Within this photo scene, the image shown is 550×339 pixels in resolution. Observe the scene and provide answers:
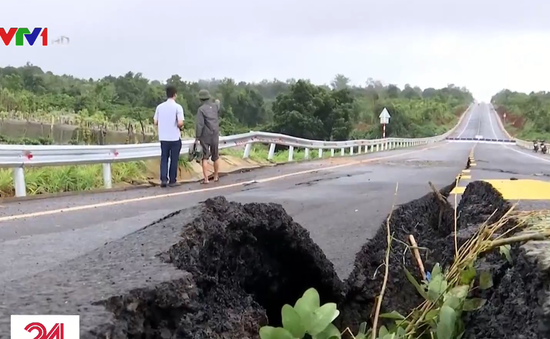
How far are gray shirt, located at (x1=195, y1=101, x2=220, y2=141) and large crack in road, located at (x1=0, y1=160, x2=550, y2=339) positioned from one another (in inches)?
376

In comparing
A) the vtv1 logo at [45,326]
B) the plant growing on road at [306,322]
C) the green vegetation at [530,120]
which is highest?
the vtv1 logo at [45,326]

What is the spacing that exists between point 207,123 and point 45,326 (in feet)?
37.4

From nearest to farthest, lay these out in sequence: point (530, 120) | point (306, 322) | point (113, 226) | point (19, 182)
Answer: point (306, 322)
point (113, 226)
point (19, 182)
point (530, 120)

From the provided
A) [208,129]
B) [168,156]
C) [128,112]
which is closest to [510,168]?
[208,129]

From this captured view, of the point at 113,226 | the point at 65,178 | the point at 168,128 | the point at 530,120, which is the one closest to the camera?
the point at 113,226

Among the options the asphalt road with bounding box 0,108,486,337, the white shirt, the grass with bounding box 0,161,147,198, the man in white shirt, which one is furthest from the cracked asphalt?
the grass with bounding box 0,161,147,198

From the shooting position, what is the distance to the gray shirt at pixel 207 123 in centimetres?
1276

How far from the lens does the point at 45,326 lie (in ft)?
5.26

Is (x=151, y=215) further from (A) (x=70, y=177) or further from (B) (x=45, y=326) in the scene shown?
(B) (x=45, y=326)

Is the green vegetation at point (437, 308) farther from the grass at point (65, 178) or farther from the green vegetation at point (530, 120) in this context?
the green vegetation at point (530, 120)

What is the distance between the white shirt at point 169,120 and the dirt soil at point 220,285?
28.5 feet

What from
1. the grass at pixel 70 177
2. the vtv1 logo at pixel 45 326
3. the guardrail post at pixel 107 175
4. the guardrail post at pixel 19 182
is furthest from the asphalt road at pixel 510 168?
the grass at pixel 70 177

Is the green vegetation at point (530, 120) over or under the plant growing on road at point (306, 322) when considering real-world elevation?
under

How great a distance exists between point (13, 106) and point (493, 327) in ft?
79.1
